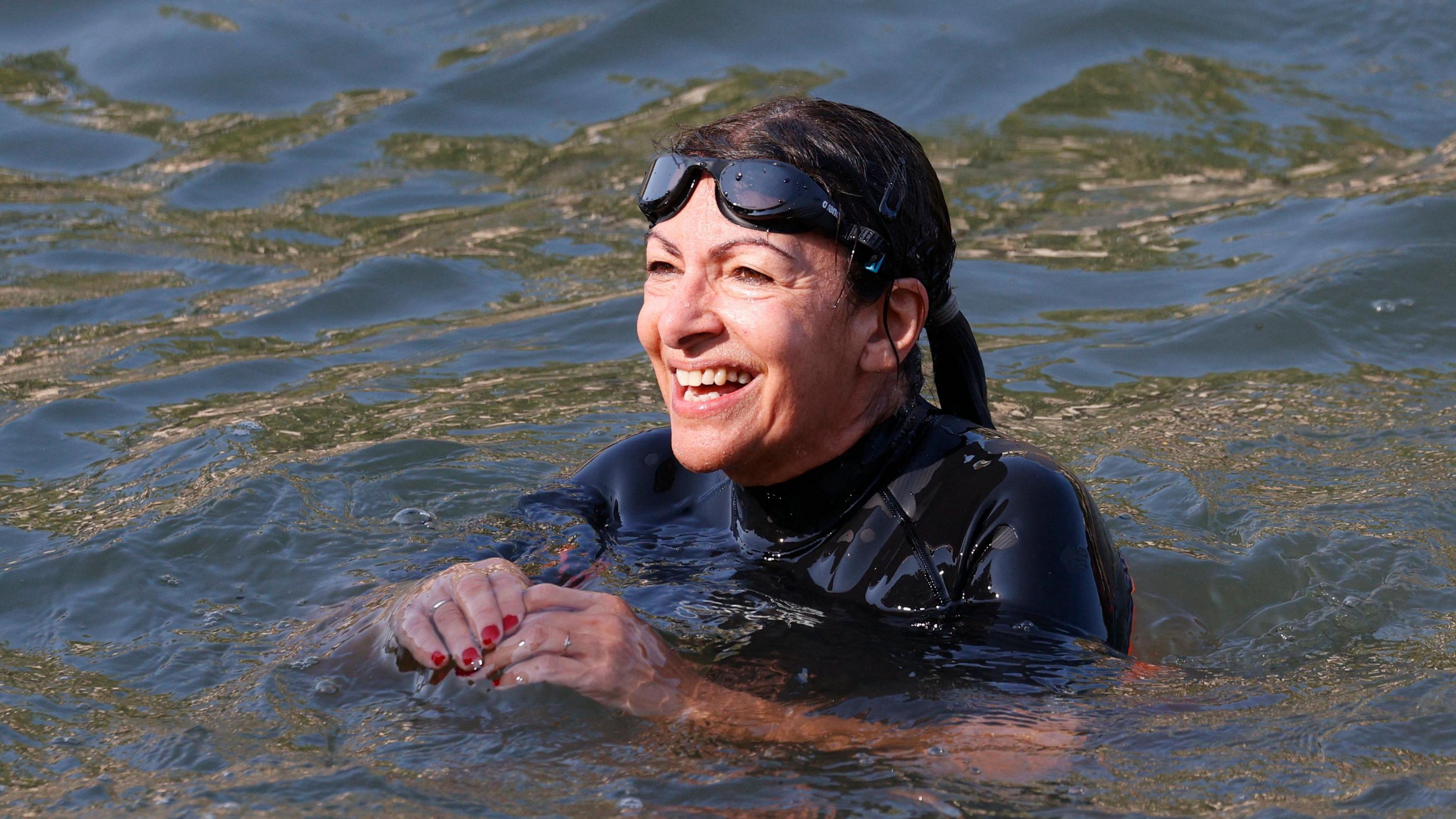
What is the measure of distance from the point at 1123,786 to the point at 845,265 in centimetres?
131

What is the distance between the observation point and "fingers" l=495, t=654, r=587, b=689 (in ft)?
9.91

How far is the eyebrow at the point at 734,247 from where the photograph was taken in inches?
137

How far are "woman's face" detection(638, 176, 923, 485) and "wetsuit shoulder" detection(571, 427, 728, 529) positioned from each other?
2.09ft

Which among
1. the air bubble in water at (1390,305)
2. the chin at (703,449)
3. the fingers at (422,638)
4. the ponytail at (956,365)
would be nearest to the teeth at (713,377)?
the chin at (703,449)

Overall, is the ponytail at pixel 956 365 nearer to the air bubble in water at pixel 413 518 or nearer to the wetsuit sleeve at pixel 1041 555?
the wetsuit sleeve at pixel 1041 555

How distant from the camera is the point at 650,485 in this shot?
4.27 meters

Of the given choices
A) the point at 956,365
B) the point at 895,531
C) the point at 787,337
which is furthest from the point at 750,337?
the point at 956,365

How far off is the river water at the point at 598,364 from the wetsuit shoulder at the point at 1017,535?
0.13m

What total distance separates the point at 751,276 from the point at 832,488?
57 centimetres

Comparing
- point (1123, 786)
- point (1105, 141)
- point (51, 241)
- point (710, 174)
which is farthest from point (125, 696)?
point (1105, 141)

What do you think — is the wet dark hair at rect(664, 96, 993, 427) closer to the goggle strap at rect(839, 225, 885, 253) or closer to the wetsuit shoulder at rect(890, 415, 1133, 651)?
the goggle strap at rect(839, 225, 885, 253)

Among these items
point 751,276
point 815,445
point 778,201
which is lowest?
point 815,445

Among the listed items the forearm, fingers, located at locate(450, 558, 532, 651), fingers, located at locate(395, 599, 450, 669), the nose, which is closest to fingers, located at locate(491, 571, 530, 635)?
fingers, located at locate(450, 558, 532, 651)

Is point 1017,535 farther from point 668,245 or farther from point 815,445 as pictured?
point 668,245
